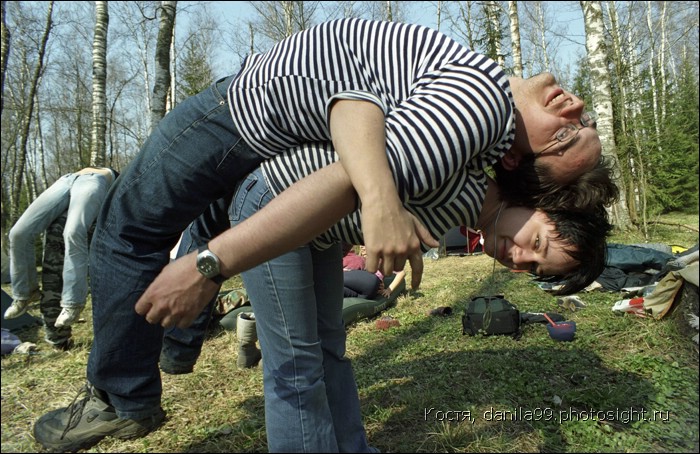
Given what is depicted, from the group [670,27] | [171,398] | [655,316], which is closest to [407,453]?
[171,398]

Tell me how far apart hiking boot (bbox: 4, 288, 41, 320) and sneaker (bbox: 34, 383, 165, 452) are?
1010mm

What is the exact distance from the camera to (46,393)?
157 cm

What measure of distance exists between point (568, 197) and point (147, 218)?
113 cm

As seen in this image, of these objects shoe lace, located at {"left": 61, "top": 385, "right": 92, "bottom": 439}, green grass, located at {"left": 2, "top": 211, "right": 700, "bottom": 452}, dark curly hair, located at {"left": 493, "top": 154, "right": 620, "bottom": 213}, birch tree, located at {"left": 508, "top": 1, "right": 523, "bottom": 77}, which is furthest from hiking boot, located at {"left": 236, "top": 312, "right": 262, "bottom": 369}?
birch tree, located at {"left": 508, "top": 1, "right": 523, "bottom": 77}

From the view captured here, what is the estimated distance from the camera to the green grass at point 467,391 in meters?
1.18

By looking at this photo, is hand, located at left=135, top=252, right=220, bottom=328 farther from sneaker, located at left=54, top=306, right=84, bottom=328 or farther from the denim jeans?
sneaker, located at left=54, top=306, right=84, bottom=328

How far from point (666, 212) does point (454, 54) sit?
810mm

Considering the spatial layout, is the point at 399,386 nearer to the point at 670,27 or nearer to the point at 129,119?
the point at 670,27

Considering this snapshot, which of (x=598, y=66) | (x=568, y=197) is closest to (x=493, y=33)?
(x=598, y=66)

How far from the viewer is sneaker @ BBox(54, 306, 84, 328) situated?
10.2ft

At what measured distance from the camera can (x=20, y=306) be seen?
2.90 meters

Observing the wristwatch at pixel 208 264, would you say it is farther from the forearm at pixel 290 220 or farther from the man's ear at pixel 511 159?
the man's ear at pixel 511 159

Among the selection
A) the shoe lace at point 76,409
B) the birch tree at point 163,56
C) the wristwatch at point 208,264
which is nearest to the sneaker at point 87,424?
the shoe lace at point 76,409

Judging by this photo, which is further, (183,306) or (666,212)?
(666,212)
